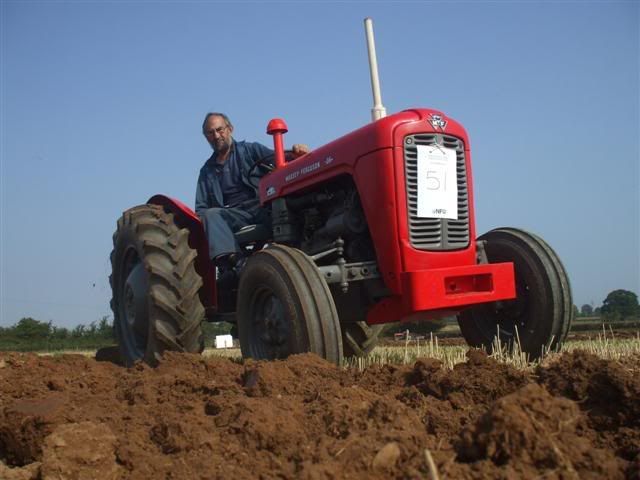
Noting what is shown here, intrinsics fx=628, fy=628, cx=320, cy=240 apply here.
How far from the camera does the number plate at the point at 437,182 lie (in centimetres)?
398

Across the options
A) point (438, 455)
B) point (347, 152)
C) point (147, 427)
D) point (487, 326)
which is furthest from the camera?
point (487, 326)

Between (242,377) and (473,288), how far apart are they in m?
1.63

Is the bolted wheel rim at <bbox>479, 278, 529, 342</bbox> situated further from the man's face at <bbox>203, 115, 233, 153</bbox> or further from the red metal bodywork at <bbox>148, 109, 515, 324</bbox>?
the man's face at <bbox>203, 115, 233, 153</bbox>

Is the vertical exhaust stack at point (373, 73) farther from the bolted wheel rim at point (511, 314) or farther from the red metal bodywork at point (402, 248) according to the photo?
the bolted wheel rim at point (511, 314)

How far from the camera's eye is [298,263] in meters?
3.71

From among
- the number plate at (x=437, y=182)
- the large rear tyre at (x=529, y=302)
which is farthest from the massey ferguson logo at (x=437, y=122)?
the large rear tyre at (x=529, y=302)

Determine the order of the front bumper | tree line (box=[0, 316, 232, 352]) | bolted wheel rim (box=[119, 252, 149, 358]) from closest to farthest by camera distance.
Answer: the front bumper → bolted wheel rim (box=[119, 252, 149, 358]) → tree line (box=[0, 316, 232, 352])

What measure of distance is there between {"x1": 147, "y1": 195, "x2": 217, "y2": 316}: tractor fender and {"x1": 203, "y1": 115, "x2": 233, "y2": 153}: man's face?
2.55 ft

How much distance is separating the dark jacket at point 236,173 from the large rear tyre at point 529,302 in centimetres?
216

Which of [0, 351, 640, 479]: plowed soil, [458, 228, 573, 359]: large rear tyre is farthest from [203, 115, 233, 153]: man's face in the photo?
[0, 351, 640, 479]: plowed soil

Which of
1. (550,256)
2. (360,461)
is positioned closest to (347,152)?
(550,256)

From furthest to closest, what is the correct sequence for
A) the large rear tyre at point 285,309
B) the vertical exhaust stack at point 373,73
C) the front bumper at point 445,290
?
1. the vertical exhaust stack at point 373,73
2. the front bumper at point 445,290
3. the large rear tyre at point 285,309

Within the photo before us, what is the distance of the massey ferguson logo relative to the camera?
13.3ft

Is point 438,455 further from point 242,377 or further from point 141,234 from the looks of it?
point 141,234
